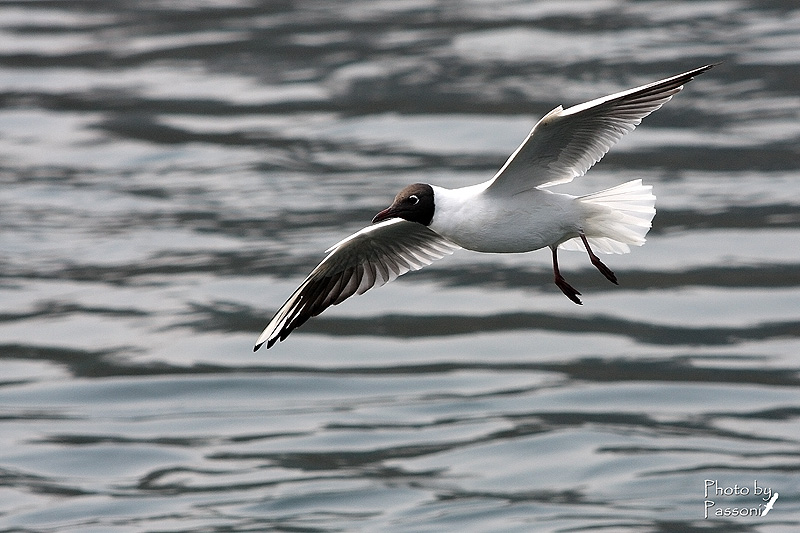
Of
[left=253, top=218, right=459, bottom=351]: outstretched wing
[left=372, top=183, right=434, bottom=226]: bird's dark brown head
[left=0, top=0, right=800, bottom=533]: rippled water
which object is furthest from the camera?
[left=0, top=0, right=800, bottom=533]: rippled water

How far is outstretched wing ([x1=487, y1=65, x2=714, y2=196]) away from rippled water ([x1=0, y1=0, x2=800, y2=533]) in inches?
256

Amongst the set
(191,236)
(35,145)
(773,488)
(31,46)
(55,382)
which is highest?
(31,46)

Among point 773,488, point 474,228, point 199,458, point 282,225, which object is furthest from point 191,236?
point 474,228

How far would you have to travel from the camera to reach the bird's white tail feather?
9.64 m

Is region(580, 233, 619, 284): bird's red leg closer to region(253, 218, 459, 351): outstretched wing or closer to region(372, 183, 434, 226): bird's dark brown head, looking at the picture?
region(372, 183, 434, 226): bird's dark brown head

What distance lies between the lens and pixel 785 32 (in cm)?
2669

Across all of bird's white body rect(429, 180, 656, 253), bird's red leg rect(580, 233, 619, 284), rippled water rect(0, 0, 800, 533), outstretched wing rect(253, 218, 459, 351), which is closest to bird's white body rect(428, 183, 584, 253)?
bird's white body rect(429, 180, 656, 253)

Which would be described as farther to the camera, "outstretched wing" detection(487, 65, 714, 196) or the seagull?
the seagull

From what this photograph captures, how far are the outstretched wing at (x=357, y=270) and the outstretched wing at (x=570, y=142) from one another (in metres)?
1.39

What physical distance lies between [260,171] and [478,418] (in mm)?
7985

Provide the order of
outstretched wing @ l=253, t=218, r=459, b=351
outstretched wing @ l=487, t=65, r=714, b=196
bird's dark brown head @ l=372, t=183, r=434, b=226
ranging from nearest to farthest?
1. outstretched wing @ l=487, t=65, r=714, b=196
2. bird's dark brown head @ l=372, t=183, r=434, b=226
3. outstretched wing @ l=253, t=218, r=459, b=351

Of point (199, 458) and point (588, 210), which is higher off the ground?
point (588, 210)

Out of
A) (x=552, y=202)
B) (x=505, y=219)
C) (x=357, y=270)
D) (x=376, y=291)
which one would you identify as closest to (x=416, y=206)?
(x=505, y=219)

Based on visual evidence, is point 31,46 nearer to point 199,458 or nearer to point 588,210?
point 199,458
